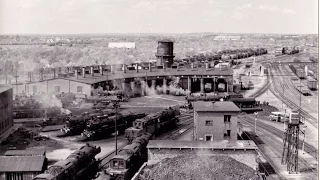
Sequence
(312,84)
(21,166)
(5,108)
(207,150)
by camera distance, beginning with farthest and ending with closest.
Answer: (312,84) → (5,108) → (207,150) → (21,166)

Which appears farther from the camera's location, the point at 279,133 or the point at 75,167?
the point at 279,133

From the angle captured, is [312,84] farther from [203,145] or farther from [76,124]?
[203,145]

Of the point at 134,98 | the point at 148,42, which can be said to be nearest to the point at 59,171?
the point at 134,98

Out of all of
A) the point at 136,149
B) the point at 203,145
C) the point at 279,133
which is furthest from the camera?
the point at 279,133

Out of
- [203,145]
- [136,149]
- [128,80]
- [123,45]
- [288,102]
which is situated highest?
[123,45]

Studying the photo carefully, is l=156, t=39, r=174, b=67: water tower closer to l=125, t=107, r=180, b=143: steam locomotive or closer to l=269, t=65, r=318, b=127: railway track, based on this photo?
l=269, t=65, r=318, b=127: railway track

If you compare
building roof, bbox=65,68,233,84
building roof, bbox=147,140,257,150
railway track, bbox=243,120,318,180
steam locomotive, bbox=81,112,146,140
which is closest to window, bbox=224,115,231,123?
building roof, bbox=147,140,257,150

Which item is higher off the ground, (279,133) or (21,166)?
(21,166)

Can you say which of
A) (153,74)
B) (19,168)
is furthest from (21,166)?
(153,74)
